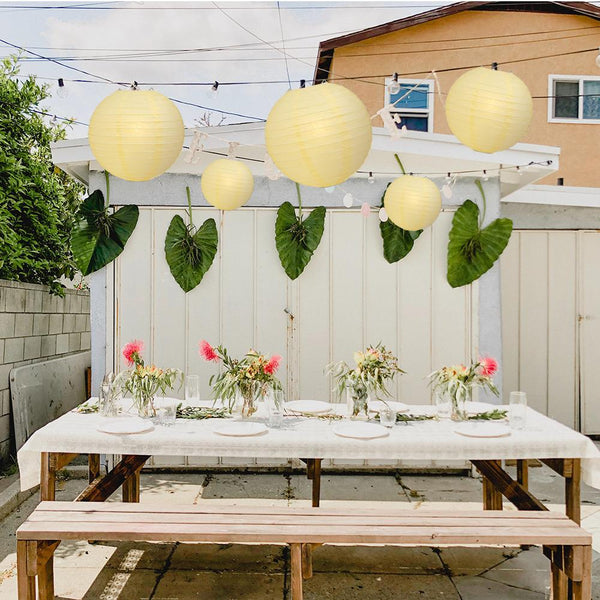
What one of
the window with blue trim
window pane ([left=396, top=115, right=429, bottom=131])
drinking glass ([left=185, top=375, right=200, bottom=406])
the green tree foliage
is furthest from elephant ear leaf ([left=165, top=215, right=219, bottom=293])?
window pane ([left=396, top=115, right=429, bottom=131])

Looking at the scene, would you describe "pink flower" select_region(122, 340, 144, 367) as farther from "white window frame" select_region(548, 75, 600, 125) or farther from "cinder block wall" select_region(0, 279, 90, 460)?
"white window frame" select_region(548, 75, 600, 125)

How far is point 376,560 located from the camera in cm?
353

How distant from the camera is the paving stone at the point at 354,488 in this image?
181 inches

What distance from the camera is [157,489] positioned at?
15.4 feet

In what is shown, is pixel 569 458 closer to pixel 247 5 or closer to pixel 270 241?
pixel 270 241

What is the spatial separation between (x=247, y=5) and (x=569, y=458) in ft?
28.0

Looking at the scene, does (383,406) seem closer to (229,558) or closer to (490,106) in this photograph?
(229,558)

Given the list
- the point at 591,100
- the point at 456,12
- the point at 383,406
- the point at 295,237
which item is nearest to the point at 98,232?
the point at 295,237

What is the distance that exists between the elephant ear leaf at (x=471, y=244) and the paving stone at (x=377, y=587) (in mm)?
2452

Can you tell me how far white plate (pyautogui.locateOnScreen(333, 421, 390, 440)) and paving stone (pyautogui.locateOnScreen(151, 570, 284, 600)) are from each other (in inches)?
34.2

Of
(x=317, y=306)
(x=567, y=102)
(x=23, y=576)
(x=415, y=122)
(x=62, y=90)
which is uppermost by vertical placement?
(x=567, y=102)

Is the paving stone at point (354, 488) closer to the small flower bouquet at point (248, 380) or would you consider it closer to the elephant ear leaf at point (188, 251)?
the small flower bouquet at point (248, 380)

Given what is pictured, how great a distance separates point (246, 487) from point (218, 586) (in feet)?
5.29

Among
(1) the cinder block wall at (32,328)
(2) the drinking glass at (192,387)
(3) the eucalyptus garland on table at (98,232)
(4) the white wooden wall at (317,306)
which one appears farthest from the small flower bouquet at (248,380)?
(1) the cinder block wall at (32,328)
